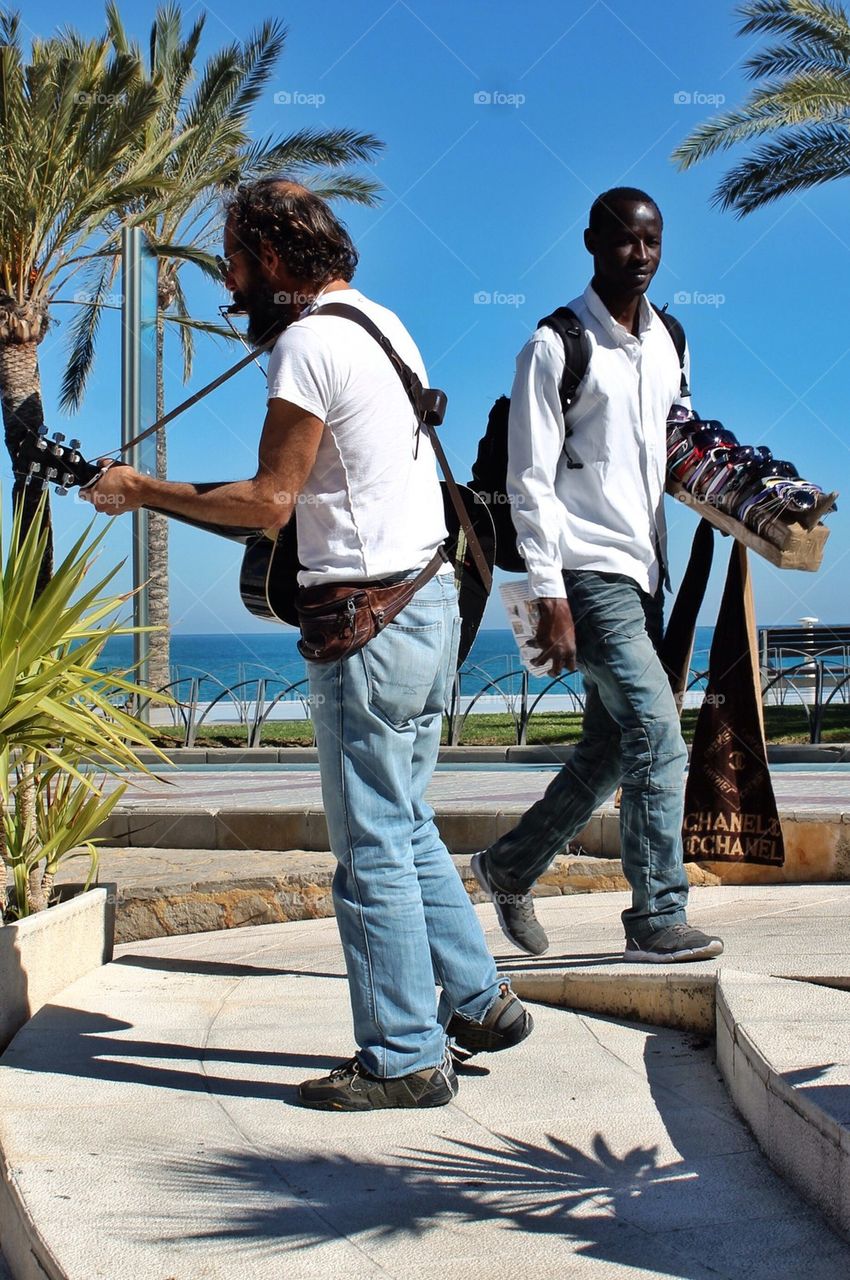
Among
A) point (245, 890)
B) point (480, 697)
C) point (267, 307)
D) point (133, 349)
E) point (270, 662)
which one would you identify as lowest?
point (245, 890)

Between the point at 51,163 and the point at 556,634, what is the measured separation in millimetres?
15363

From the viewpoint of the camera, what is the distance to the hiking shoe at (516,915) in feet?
12.5

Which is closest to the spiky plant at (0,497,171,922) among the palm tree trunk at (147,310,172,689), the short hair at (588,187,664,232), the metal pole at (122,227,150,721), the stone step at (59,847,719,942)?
the stone step at (59,847,719,942)

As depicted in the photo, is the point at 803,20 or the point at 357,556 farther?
the point at 803,20

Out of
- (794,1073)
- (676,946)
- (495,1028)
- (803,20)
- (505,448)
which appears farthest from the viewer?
(803,20)

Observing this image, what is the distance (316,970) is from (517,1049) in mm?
1054

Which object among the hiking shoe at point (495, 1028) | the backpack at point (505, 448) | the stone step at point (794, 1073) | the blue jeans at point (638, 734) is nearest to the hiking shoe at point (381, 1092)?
the hiking shoe at point (495, 1028)

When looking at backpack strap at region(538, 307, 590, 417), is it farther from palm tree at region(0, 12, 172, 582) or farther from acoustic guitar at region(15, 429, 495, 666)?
palm tree at region(0, 12, 172, 582)

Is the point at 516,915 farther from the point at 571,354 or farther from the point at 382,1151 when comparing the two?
the point at 571,354

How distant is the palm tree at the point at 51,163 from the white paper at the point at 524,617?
43.6 feet

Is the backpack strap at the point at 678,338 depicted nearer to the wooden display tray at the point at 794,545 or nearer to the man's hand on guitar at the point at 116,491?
the wooden display tray at the point at 794,545

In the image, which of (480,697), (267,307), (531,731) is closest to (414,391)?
(267,307)

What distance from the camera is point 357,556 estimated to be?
2.76 meters

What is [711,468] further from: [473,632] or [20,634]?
[20,634]
